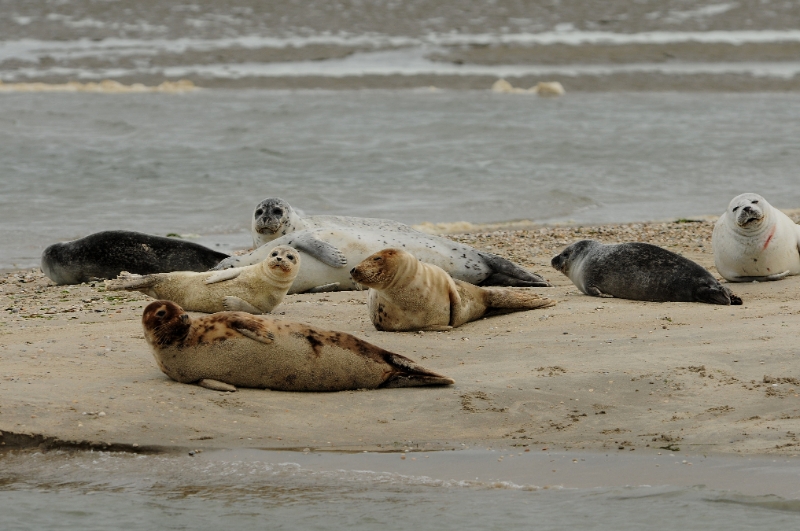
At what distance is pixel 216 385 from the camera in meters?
4.57

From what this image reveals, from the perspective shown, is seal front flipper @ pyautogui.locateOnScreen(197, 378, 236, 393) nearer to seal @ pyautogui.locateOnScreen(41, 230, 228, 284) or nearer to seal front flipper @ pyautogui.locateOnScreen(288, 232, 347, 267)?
seal front flipper @ pyautogui.locateOnScreen(288, 232, 347, 267)

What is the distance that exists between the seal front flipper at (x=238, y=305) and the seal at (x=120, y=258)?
5.76 feet

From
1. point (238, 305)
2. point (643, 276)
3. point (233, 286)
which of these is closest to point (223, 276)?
point (233, 286)

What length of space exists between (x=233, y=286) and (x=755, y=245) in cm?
327

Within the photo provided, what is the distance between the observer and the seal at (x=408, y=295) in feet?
18.6

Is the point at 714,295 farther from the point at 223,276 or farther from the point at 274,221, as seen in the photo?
the point at 274,221

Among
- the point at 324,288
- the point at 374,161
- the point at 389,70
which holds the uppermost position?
the point at 389,70

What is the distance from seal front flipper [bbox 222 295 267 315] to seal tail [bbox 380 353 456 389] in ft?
5.23

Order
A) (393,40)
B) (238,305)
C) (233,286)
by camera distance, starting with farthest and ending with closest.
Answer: (393,40) → (233,286) → (238,305)

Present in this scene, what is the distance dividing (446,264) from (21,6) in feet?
112

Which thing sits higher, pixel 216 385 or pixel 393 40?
pixel 393 40

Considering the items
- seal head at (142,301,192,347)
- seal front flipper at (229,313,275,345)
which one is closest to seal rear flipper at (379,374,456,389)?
seal front flipper at (229,313,275,345)

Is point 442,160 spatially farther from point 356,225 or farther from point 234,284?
point 234,284

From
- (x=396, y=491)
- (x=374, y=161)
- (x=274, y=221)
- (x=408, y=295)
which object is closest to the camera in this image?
(x=396, y=491)
